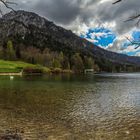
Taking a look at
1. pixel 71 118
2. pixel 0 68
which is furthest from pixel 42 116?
pixel 0 68

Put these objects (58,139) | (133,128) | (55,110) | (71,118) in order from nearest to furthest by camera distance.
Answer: (58,139)
(133,128)
(71,118)
(55,110)

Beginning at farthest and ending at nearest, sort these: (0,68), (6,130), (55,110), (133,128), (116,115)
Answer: (0,68) < (55,110) < (116,115) < (133,128) < (6,130)

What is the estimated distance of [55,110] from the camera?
29.9m

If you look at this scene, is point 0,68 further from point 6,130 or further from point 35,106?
point 6,130

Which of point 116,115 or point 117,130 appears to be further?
point 116,115

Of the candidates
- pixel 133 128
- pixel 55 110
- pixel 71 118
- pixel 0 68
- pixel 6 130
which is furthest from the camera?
pixel 0 68

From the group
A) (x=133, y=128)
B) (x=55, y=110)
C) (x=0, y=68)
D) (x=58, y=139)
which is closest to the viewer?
(x=58, y=139)

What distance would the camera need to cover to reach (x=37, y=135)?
18.7 meters

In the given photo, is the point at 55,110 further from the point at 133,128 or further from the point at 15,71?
the point at 15,71

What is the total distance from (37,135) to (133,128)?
813cm

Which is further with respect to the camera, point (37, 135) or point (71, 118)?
point (71, 118)

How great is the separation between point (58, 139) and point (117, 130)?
5500 millimetres

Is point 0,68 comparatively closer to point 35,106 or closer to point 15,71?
point 15,71

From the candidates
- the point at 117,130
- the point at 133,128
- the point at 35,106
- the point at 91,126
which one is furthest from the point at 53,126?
the point at 35,106
